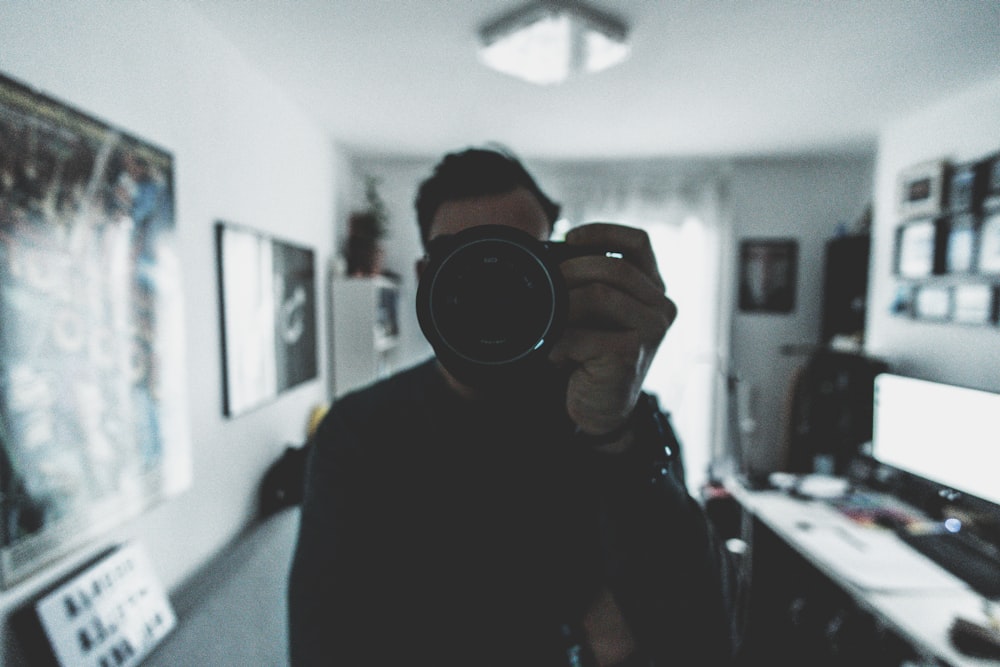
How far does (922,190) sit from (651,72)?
4.14 ft

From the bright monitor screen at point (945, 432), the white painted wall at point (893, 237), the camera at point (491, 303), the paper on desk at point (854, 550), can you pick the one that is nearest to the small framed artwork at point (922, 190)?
the white painted wall at point (893, 237)

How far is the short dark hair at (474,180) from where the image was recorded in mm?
680

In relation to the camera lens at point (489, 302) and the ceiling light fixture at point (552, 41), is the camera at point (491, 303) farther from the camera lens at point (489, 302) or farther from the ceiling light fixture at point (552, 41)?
the ceiling light fixture at point (552, 41)

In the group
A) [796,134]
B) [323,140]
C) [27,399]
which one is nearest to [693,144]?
[796,134]

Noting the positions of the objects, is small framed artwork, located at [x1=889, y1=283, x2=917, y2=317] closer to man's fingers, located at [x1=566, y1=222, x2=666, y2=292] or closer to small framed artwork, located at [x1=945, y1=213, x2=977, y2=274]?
small framed artwork, located at [x1=945, y1=213, x2=977, y2=274]

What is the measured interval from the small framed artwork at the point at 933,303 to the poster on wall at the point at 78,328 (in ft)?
4.55

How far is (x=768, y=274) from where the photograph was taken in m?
3.08

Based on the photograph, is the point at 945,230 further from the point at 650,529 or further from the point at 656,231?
the point at 656,231

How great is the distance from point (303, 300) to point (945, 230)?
84.6 inches

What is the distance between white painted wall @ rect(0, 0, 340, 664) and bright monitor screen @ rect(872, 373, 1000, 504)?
1.47 meters

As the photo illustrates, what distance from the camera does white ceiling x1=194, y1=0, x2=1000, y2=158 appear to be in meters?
0.78

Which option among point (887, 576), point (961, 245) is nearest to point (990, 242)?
point (961, 245)

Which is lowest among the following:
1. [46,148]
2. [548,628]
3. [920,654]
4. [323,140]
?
[920,654]

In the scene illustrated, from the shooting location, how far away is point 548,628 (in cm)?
59
